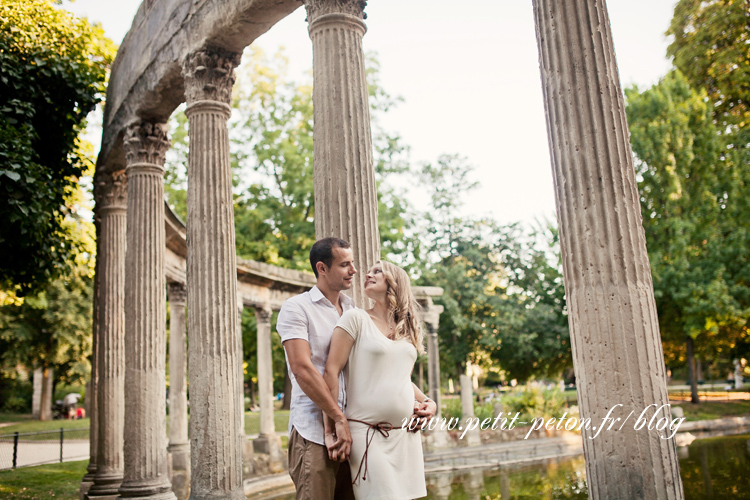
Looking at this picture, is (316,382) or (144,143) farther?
(144,143)

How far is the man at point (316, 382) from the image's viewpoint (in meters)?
4.73

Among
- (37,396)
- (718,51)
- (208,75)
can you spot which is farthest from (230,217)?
(37,396)

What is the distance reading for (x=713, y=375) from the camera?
79000 millimetres

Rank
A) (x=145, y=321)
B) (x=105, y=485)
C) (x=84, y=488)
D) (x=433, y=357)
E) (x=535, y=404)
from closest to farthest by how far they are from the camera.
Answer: (x=145, y=321)
(x=105, y=485)
(x=84, y=488)
(x=433, y=357)
(x=535, y=404)

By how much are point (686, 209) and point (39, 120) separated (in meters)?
32.5

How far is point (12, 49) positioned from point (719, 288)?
32518 mm

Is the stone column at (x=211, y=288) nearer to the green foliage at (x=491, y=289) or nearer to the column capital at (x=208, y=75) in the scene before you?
the column capital at (x=208, y=75)

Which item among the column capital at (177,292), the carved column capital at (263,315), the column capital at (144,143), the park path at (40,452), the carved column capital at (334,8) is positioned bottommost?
the park path at (40,452)

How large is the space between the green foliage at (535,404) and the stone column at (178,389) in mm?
17043

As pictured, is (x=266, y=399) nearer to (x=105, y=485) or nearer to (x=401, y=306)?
(x=105, y=485)

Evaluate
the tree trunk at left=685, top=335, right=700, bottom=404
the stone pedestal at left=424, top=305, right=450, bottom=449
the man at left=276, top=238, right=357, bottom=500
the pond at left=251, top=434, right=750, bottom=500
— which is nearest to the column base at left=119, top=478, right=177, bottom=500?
the pond at left=251, top=434, right=750, bottom=500

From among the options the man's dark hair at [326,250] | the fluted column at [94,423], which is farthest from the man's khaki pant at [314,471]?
the fluted column at [94,423]

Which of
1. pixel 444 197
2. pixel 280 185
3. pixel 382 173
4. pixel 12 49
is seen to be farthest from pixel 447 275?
pixel 12 49

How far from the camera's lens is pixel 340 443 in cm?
471
